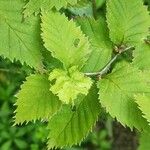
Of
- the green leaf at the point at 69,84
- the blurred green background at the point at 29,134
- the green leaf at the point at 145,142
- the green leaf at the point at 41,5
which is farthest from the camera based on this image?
the blurred green background at the point at 29,134

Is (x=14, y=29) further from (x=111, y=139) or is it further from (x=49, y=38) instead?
(x=111, y=139)

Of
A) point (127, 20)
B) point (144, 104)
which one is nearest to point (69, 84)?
point (144, 104)

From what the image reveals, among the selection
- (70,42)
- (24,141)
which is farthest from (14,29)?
(24,141)

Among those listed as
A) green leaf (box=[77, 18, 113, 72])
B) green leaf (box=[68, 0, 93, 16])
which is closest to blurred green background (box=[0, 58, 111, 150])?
green leaf (box=[68, 0, 93, 16])

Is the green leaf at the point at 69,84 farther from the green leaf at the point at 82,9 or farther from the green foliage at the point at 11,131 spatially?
the green foliage at the point at 11,131

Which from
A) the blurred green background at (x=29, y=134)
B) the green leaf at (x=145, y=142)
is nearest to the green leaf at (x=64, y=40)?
the green leaf at (x=145, y=142)

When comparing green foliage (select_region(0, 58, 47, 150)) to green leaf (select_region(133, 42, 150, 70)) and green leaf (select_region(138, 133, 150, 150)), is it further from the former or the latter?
green leaf (select_region(133, 42, 150, 70))

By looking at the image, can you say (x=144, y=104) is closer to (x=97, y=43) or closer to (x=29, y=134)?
(x=97, y=43)
